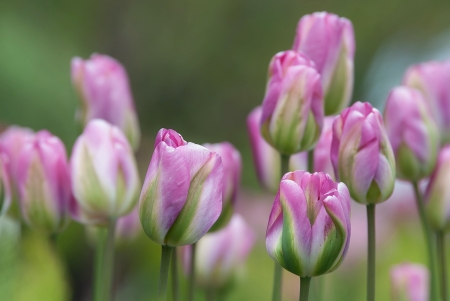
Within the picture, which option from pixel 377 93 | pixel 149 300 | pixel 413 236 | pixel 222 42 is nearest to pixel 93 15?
pixel 222 42

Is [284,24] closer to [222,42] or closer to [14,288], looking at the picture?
[222,42]

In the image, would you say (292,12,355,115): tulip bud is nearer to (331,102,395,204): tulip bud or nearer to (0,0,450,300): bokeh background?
(331,102,395,204): tulip bud

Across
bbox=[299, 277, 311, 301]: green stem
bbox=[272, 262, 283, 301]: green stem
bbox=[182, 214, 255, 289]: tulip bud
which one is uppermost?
bbox=[182, 214, 255, 289]: tulip bud

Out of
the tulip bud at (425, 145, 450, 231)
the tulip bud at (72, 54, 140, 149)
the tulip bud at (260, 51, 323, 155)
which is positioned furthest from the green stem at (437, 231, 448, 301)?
the tulip bud at (72, 54, 140, 149)

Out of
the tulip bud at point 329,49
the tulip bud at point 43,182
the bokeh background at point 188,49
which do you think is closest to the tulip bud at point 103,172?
the tulip bud at point 43,182

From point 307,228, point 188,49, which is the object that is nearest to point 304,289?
point 307,228

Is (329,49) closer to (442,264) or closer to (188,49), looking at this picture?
(442,264)
